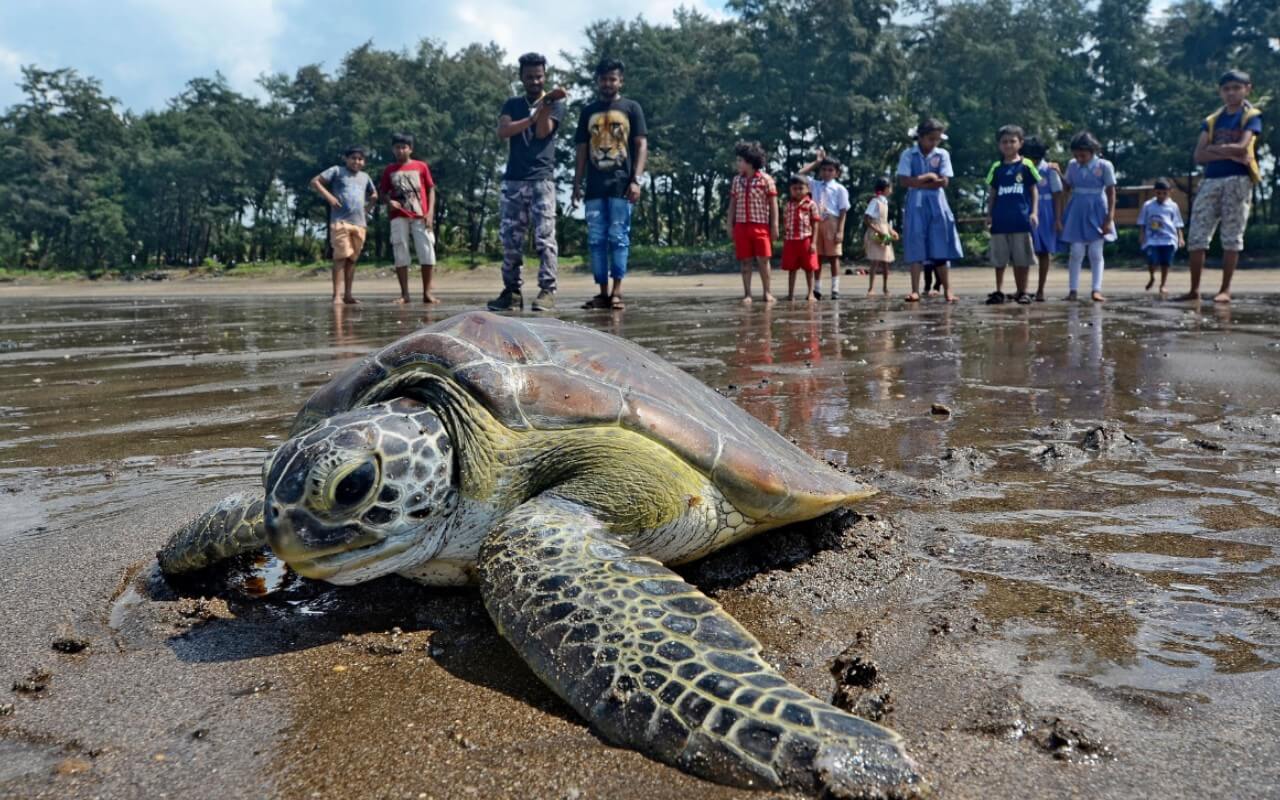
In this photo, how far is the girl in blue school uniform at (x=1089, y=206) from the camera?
36.5 feet

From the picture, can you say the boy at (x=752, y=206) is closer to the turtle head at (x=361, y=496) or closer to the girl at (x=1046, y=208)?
the girl at (x=1046, y=208)

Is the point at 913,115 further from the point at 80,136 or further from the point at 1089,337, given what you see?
the point at 80,136

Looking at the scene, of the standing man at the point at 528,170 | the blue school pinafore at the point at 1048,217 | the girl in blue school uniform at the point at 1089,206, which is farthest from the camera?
the blue school pinafore at the point at 1048,217

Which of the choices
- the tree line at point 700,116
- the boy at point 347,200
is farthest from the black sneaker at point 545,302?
the tree line at point 700,116

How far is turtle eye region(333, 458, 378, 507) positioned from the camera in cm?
195

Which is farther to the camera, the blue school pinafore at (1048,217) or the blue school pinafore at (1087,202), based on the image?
the blue school pinafore at (1048,217)

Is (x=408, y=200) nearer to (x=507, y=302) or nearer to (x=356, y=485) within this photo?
(x=507, y=302)

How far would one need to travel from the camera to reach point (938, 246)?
10922 mm

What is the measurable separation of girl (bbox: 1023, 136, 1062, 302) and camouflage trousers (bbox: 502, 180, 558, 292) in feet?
21.1

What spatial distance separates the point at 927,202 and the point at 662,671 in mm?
10473

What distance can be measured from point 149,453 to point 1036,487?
145 inches

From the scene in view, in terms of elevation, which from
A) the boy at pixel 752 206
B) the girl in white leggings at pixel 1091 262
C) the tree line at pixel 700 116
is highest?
the tree line at pixel 700 116

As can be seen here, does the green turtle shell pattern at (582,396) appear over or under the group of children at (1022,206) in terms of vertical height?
under

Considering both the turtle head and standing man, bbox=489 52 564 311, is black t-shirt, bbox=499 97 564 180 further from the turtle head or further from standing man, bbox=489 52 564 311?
the turtle head
